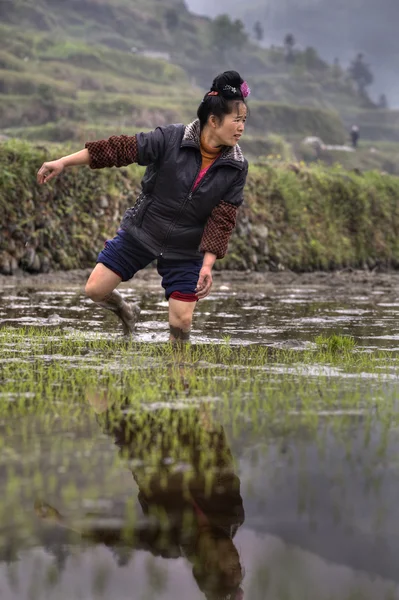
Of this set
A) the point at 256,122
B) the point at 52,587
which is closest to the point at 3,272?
the point at 52,587

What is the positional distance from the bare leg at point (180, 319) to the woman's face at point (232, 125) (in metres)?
1.22

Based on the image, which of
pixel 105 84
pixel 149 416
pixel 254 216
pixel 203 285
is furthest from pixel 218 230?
pixel 105 84

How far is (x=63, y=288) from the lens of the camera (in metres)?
11.7

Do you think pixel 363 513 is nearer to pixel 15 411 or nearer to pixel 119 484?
pixel 119 484

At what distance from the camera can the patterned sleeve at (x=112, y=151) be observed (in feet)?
20.5

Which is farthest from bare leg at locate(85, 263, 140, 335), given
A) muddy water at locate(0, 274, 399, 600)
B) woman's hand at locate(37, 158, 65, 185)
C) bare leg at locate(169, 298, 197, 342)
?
muddy water at locate(0, 274, 399, 600)

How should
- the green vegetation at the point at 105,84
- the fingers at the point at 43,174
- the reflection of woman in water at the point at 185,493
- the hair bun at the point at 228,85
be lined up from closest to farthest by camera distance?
1. the reflection of woman in water at the point at 185,493
2. the fingers at the point at 43,174
3. the hair bun at the point at 228,85
4. the green vegetation at the point at 105,84

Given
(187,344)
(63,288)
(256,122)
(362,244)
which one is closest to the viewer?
(187,344)

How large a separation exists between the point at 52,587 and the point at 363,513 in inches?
36.4

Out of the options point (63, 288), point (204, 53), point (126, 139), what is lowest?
point (63, 288)

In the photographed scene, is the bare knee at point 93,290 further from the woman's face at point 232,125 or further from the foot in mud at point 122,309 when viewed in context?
the woman's face at point 232,125

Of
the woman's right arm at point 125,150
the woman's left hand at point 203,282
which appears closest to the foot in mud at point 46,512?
the woman's left hand at point 203,282

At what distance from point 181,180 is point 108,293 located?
112 cm

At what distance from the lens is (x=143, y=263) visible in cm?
674
